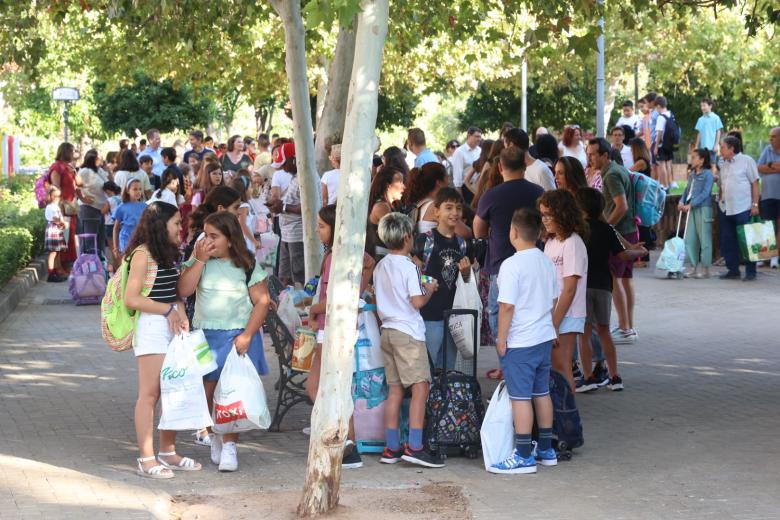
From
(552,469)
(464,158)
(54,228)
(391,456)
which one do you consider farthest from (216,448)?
(464,158)

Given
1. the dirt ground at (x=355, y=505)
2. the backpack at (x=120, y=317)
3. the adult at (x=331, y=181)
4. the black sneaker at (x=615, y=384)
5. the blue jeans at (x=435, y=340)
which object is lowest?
the dirt ground at (x=355, y=505)

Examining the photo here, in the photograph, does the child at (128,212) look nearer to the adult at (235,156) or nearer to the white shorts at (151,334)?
the adult at (235,156)

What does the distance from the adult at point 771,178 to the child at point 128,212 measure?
8.68 meters

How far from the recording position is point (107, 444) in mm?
8461

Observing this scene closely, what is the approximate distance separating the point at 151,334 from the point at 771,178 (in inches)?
482

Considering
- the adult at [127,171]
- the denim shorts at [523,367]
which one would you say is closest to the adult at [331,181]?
the denim shorts at [523,367]

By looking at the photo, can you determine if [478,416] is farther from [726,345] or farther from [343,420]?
[726,345]

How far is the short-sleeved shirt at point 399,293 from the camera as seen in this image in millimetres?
7730

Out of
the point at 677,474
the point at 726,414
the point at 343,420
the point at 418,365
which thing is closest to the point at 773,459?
the point at 677,474

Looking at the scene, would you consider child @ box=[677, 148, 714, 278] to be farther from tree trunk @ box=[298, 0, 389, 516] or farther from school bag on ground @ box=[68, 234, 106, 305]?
tree trunk @ box=[298, 0, 389, 516]

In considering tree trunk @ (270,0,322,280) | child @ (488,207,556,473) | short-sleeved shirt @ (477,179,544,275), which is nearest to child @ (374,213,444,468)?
child @ (488,207,556,473)

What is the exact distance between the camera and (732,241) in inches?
692

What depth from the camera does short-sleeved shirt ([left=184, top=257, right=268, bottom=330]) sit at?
777 centimetres

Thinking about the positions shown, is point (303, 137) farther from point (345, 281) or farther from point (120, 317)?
point (345, 281)
